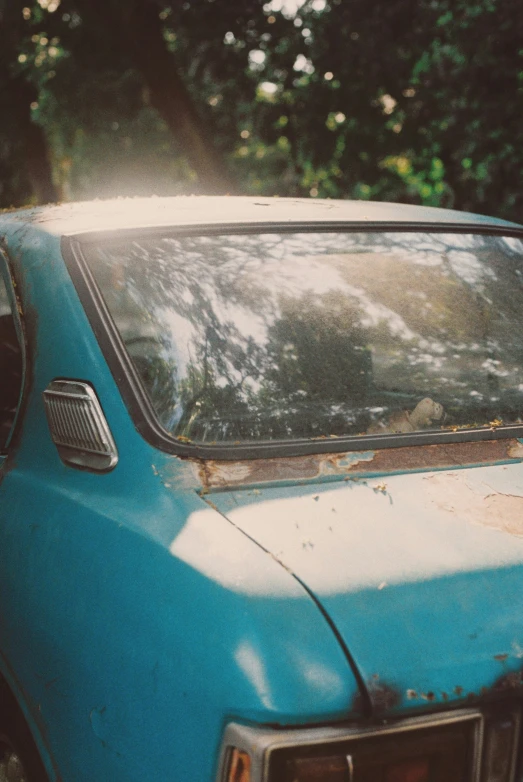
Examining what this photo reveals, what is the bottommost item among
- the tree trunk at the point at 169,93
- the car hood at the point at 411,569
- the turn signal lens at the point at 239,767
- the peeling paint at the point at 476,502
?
the turn signal lens at the point at 239,767

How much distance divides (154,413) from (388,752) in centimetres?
91

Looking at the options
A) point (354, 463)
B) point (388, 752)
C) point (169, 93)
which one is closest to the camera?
point (388, 752)

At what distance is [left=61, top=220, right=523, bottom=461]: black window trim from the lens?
195cm

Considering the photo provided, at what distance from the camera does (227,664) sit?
4.64 ft

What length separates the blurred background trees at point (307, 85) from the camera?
1145 centimetres

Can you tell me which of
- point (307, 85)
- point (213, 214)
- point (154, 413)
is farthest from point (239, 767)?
point (307, 85)

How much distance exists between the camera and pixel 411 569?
1.55m

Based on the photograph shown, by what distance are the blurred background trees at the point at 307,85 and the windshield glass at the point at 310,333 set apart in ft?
29.9

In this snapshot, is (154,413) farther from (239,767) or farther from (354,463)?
(239,767)

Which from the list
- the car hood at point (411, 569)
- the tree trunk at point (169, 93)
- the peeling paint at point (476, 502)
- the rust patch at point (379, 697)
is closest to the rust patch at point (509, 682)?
the car hood at point (411, 569)

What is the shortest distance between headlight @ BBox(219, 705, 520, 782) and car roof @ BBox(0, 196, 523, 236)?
59.8 inches

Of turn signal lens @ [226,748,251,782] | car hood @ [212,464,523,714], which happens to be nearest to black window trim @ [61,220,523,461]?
car hood @ [212,464,523,714]

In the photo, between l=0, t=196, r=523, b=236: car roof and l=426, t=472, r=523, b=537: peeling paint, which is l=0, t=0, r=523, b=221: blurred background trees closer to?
l=0, t=196, r=523, b=236: car roof

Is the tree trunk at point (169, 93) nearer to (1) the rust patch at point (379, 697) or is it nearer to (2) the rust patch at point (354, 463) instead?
(2) the rust patch at point (354, 463)
